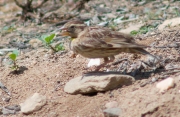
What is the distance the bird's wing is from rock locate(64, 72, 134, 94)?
39cm

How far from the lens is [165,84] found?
5887 millimetres

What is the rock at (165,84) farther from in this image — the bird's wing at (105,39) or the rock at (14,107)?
the rock at (14,107)

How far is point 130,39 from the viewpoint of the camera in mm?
6547

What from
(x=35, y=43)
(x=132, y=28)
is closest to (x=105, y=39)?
(x=132, y=28)

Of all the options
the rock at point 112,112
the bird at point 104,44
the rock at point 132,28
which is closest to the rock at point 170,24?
the rock at point 132,28

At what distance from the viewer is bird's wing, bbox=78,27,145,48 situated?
6.38 metres

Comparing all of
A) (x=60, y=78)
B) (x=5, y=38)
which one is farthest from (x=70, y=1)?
(x=60, y=78)

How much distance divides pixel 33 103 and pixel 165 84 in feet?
5.80

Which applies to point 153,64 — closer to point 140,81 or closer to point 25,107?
point 140,81

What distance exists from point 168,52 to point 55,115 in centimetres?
202

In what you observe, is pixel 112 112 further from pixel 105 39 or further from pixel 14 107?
pixel 14 107

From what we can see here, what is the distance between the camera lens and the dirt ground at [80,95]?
18.7ft

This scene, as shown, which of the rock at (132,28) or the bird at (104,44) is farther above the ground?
the bird at (104,44)

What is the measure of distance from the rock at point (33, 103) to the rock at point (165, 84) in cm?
158
